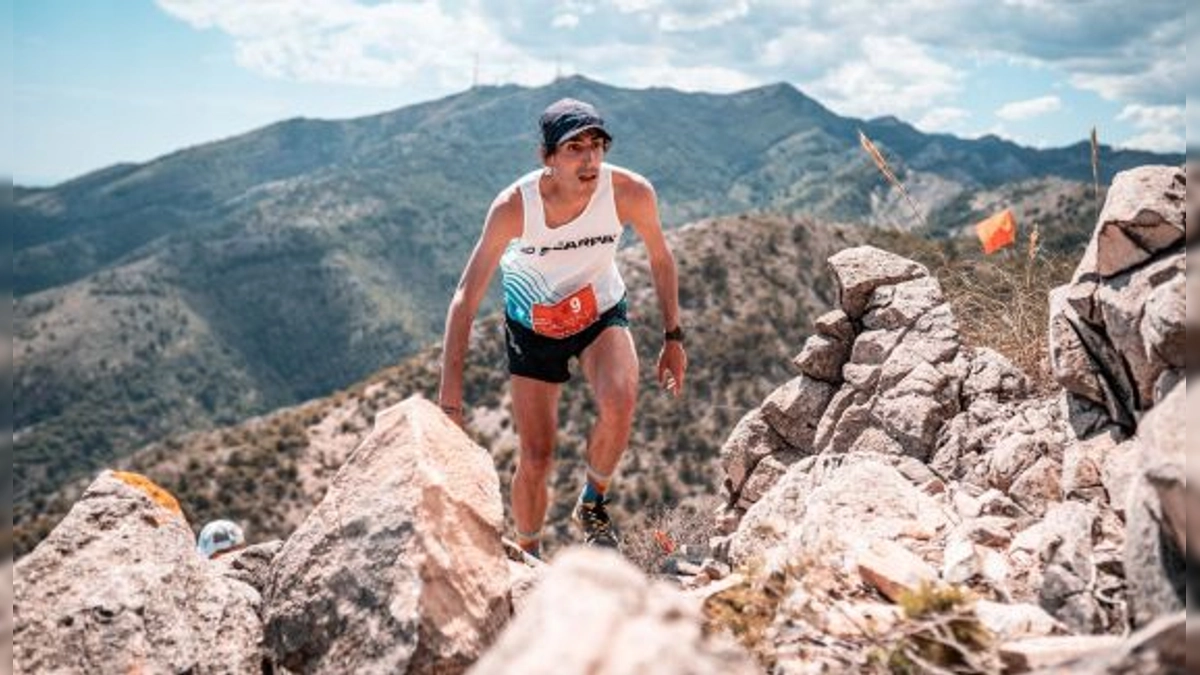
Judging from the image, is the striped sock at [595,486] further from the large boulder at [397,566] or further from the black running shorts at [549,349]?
the large boulder at [397,566]

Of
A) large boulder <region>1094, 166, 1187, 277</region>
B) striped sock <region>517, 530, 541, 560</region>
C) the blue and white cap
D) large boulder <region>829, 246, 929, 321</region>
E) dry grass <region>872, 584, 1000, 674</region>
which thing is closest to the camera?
dry grass <region>872, 584, 1000, 674</region>

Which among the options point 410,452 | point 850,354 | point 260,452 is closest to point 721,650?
point 410,452

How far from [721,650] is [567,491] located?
51760 mm

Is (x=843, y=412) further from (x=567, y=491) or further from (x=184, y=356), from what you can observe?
(x=184, y=356)

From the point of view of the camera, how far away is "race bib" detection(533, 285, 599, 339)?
550 cm

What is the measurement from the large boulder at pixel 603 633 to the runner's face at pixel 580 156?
3.52 meters

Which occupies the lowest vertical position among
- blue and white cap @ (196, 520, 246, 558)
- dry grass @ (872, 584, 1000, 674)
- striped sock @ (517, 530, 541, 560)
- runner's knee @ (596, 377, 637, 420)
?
blue and white cap @ (196, 520, 246, 558)

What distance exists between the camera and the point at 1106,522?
149 inches

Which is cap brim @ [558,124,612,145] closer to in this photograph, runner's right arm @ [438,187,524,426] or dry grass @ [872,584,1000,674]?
runner's right arm @ [438,187,524,426]

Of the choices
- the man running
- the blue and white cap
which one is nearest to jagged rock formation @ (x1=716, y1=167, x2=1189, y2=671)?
the man running

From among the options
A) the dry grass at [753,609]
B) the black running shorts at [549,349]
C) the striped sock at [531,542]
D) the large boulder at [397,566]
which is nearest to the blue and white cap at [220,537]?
the striped sock at [531,542]

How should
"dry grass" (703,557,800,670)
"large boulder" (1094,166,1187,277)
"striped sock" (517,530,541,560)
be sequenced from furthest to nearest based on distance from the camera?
"striped sock" (517,530,541,560) → "large boulder" (1094,166,1187,277) → "dry grass" (703,557,800,670)

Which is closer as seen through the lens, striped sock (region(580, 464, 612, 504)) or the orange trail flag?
striped sock (region(580, 464, 612, 504))

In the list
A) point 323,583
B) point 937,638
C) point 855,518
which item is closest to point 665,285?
point 855,518
